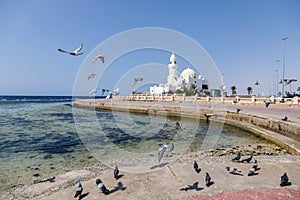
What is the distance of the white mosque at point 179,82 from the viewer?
65.2 meters

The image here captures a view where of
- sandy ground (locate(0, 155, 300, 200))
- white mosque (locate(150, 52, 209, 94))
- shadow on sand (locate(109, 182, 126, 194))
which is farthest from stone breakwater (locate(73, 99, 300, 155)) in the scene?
→ white mosque (locate(150, 52, 209, 94))

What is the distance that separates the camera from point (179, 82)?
6488 cm

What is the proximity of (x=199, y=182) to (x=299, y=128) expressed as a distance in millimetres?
6903

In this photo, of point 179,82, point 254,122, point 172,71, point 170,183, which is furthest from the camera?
point 172,71

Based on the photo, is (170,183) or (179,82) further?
(179,82)

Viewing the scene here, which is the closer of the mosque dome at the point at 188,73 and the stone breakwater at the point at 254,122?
the stone breakwater at the point at 254,122

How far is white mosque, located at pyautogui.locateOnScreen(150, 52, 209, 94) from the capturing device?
6525 centimetres

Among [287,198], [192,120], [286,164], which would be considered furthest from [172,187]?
[192,120]

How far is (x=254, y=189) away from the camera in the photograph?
3.87 meters

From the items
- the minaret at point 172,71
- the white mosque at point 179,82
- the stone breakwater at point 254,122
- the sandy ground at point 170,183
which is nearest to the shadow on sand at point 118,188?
the sandy ground at point 170,183

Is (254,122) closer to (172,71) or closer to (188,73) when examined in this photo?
(172,71)

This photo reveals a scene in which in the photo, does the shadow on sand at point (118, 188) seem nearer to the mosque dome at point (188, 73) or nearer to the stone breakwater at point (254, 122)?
the stone breakwater at point (254, 122)

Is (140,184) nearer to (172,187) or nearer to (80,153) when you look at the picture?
(172,187)

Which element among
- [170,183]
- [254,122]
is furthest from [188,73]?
[170,183]
